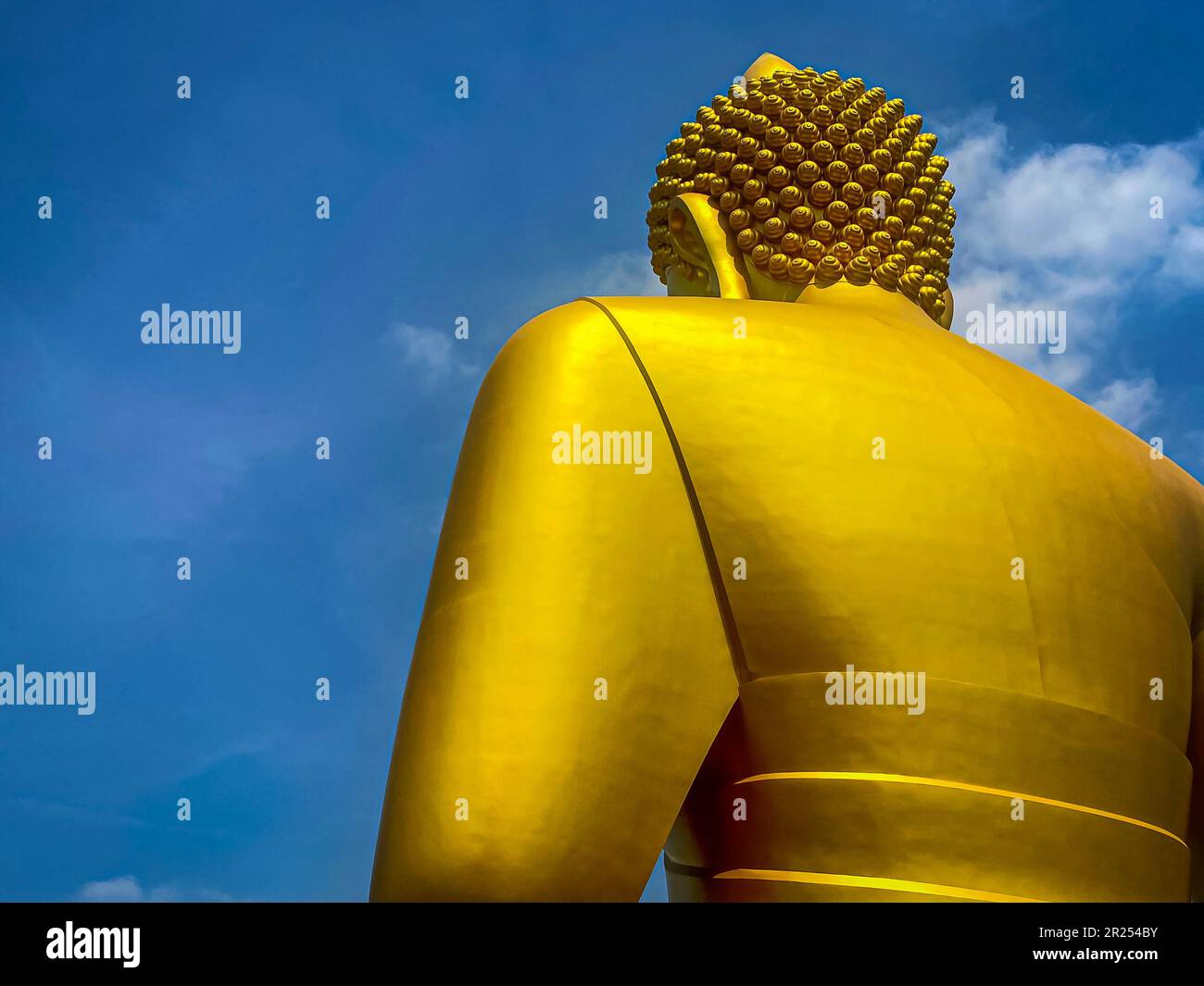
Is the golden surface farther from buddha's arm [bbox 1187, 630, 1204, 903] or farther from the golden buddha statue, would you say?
buddha's arm [bbox 1187, 630, 1204, 903]

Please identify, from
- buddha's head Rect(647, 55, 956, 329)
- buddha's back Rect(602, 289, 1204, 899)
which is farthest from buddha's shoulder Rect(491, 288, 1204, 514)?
buddha's head Rect(647, 55, 956, 329)

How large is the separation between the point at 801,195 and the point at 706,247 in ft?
1.36

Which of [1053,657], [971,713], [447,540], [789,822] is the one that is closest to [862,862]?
[789,822]

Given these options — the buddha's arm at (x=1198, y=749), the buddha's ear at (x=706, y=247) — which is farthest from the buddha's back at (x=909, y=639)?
the buddha's ear at (x=706, y=247)

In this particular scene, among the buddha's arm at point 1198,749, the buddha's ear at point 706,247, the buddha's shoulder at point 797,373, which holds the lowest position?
the buddha's arm at point 1198,749

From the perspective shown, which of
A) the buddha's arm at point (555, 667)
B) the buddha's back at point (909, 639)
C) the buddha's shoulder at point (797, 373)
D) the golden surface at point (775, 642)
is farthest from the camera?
the buddha's shoulder at point (797, 373)

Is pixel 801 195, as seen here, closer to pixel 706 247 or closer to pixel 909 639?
pixel 706 247

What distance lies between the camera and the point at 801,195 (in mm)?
Result: 6637

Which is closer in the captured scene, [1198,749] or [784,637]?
[784,637]

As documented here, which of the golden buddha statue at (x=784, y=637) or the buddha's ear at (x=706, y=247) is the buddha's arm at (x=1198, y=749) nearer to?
the golden buddha statue at (x=784, y=637)

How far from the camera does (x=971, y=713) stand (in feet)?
17.4

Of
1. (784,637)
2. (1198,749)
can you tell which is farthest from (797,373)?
(1198,749)

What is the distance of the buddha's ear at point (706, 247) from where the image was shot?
6645 millimetres
